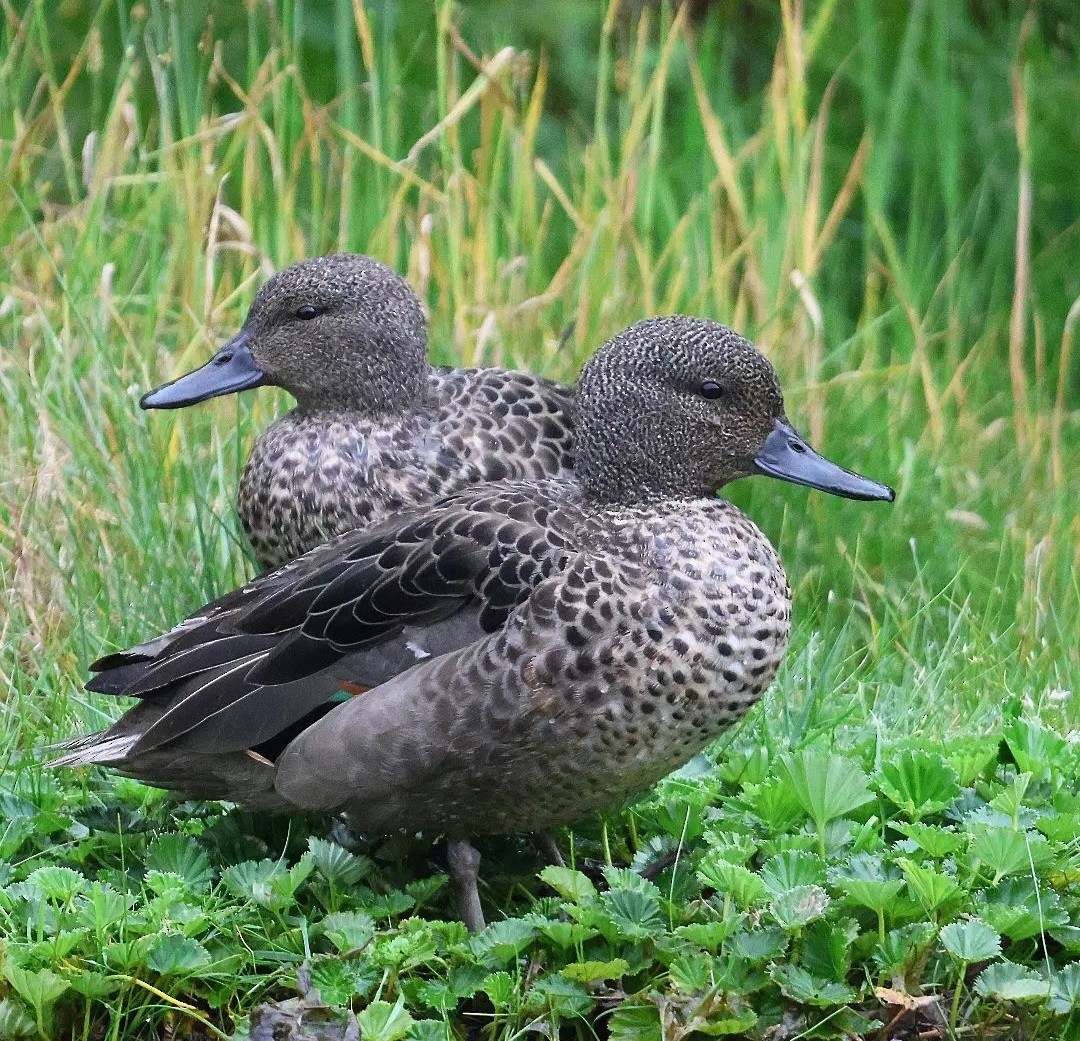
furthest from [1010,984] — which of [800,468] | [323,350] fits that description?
[323,350]

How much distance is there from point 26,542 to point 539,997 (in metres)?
1.93

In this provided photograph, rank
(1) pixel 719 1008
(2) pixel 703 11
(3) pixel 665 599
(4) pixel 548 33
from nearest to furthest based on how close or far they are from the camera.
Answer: (1) pixel 719 1008 → (3) pixel 665 599 → (4) pixel 548 33 → (2) pixel 703 11

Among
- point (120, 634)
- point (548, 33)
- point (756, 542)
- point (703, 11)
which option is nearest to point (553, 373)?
point (120, 634)

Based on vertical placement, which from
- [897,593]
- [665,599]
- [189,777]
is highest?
[665,599]

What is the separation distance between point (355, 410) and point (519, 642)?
4.18ft

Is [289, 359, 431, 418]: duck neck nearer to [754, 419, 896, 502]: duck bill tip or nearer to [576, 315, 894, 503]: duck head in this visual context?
[576, 315, 894, 503]: duck head

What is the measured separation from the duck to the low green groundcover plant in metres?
0.16

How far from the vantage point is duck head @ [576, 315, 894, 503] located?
339 cm

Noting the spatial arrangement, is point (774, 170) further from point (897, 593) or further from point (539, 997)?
point (539, 997)

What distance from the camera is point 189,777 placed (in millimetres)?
3268

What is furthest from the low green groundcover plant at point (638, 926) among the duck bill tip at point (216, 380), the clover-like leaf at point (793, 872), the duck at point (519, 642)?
the duck bill tip at point (216, 380)

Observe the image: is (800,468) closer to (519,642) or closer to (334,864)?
(519,642)

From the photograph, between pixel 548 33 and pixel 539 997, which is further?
pixel 548 33

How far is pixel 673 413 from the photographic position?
339 cm
